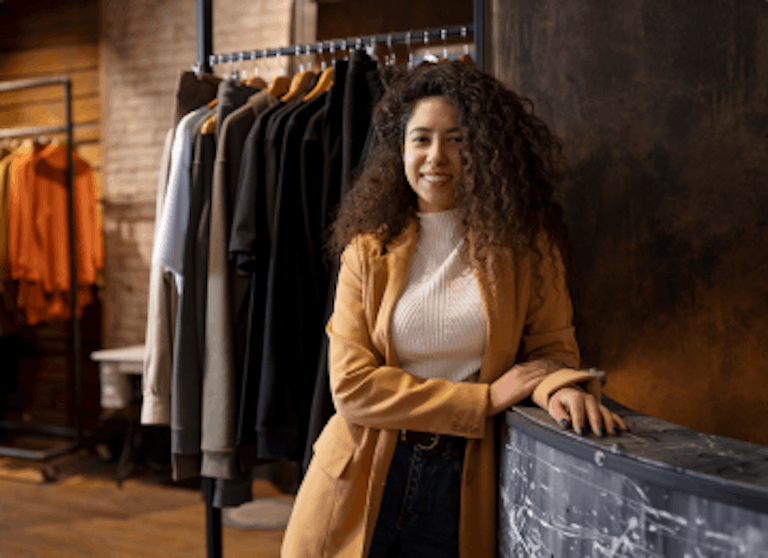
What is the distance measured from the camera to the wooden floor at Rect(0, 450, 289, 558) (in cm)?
294

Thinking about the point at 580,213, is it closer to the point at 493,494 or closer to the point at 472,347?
the point at 472,347

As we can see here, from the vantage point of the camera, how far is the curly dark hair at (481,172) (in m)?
1.29

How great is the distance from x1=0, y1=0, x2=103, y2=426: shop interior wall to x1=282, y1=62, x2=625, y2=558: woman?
3.94 meters

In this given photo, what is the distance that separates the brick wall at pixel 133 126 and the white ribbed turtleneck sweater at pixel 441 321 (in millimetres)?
3597

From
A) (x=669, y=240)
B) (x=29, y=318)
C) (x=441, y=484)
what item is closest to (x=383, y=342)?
(x=441, y=484)

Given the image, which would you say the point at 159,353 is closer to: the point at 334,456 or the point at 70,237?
the point at 334,456

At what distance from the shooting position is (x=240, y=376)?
6.47 ft

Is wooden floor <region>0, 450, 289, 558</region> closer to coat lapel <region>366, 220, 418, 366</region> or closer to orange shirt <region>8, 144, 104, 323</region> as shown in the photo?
orange shirt <region>8, 144, 104, 323</region>

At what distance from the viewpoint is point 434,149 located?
4.32ft

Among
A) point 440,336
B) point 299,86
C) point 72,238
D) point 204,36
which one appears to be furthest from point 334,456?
point 72,238

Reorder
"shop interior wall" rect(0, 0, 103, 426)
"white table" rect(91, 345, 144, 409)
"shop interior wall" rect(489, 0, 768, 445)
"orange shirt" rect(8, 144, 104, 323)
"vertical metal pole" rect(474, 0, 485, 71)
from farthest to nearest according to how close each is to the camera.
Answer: "shop interior wall" rect(0, 0, 103, 426), "orange shirt" rect(8, 144, 104, 323), "white table" rect(91, 345, 144, 409), "vertical metal pole" rect(474, 0, 485, 71), "shop interior wall" rect(489, 0, 768, 445)

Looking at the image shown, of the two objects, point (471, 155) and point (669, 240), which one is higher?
point (471, 155)

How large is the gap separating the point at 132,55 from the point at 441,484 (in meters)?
4.27

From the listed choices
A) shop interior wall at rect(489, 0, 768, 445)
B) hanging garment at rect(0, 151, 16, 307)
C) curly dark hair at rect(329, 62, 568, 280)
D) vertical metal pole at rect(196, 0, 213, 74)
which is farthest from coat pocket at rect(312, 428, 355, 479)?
hanging garment at rect(0, 151, 16, 307)
